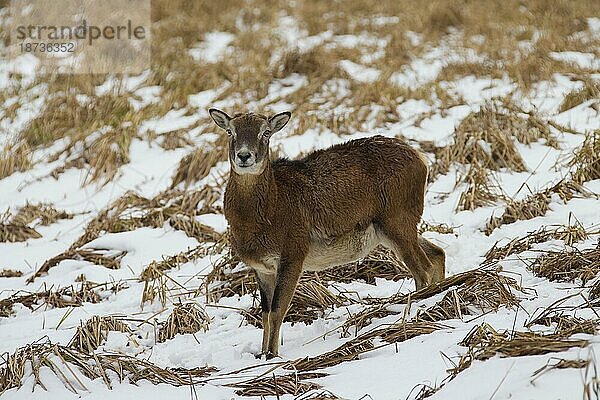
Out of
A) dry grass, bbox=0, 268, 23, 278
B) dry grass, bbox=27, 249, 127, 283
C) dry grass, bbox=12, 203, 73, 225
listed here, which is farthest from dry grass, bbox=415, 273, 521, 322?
dry grass, bbox=12, 203, 73, 225

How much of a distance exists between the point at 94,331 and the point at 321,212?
197cm

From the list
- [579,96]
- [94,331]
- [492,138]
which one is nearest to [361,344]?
[94,331]

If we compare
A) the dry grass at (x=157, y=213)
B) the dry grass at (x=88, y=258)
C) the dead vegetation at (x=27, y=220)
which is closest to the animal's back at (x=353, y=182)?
the dry grass at (x=157, y=213)

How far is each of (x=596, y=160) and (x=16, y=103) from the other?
850 centimetres

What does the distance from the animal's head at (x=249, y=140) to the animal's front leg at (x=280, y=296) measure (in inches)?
29.2

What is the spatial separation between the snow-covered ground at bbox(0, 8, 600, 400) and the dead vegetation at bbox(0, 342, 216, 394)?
6cm

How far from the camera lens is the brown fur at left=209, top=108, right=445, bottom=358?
235 inches

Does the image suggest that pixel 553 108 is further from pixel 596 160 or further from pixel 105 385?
pixel 105 385

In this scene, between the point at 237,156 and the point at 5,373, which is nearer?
the point at 5,373

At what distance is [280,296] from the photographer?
19.3 ft

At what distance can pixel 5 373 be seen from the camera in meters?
5.32

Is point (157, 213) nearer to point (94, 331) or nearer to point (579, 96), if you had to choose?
point (94, 331)

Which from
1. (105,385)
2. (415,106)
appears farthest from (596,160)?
(105,385)

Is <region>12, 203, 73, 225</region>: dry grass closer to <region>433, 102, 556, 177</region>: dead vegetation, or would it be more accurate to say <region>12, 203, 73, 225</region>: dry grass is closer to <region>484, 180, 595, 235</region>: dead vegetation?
<region>433, 102, 556, 177</region>: dead vegetation
